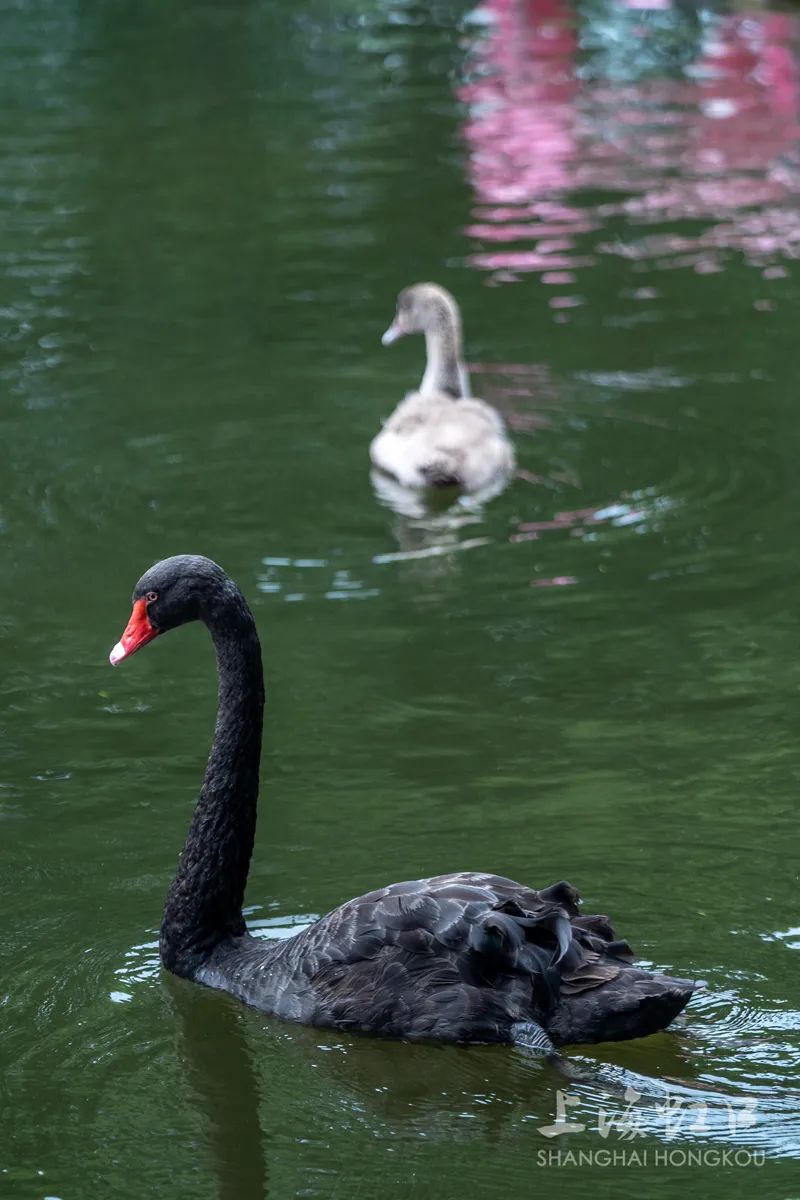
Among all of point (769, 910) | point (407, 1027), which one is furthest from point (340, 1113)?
point (769, 910)

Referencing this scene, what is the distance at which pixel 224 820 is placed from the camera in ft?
17.2

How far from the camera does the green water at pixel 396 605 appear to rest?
15.2 feet

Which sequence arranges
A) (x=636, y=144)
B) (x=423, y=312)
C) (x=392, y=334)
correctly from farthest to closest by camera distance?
(x=636, y=144) → (x=392, y=334) → (x=423, y=312)

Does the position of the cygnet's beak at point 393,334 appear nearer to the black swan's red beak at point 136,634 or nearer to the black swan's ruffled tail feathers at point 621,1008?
the black swan's red beak at point 136,634

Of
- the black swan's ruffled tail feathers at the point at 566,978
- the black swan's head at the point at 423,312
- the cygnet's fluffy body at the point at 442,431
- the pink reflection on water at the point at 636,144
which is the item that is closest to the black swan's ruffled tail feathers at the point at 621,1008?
the black swan's ruffled tail feathers at the point at 566,978

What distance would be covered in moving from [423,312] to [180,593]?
478 centimetres

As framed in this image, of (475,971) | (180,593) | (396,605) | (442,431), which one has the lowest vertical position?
(396,605)

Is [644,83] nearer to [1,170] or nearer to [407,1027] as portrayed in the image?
[1,170]

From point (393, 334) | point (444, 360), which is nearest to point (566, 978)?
point (444, 360)

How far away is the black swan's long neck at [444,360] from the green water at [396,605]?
0.36 meters

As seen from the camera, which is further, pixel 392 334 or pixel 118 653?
pixel 392 334

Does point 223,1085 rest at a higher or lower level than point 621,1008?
lower

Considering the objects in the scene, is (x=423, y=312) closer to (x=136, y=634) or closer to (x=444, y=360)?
(x=444, y=360)

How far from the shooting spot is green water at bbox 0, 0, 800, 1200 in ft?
15.2
